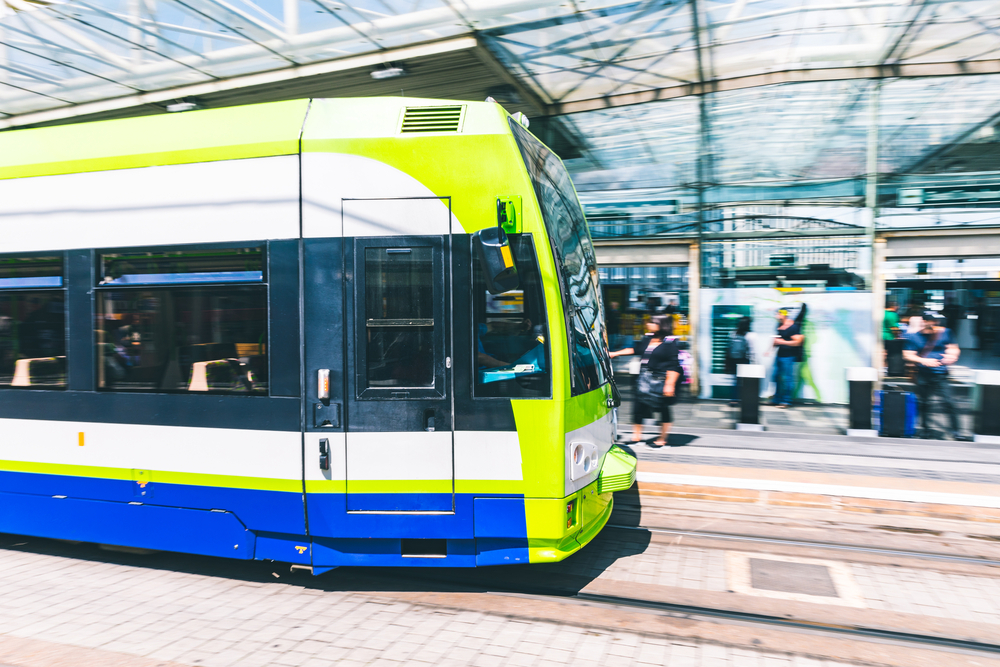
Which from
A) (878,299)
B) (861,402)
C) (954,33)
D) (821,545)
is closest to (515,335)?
(821,545)

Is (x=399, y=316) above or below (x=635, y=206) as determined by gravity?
below

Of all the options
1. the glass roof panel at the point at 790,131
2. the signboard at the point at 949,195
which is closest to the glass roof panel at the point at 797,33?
the glass roof panel at the point at 790,131

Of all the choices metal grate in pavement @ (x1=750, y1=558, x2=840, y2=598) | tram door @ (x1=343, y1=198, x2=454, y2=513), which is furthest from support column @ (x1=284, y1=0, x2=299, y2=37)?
metal grate in pavement @ (x1=750, y1=558, x2=840, y2=598)

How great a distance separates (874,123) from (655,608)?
9468mm

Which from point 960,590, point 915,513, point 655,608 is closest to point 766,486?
point 915,513

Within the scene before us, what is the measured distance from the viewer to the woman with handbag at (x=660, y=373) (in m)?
7.93

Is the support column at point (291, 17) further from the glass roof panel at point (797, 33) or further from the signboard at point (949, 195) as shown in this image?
the signboard at point (949, 195)

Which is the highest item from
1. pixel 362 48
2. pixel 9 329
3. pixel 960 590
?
pixel 362 48

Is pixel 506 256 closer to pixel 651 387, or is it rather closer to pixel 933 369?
pixel 651 387

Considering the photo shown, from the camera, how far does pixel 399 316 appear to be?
4258 millimetres

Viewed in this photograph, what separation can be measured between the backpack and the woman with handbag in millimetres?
3166

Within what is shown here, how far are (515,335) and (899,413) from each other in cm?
722

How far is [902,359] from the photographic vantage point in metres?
9.90

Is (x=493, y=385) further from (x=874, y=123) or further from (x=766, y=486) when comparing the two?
(x=874, y=123)
